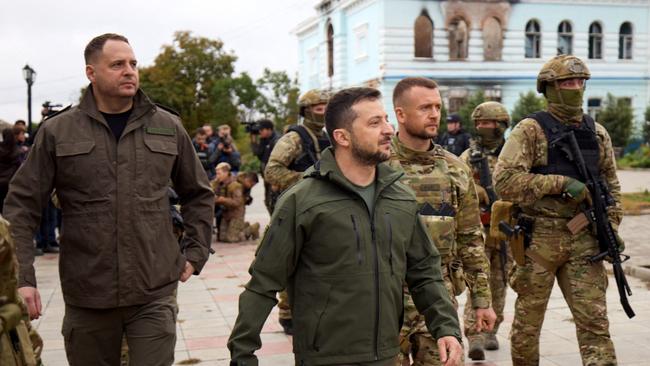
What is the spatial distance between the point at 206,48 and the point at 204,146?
3266 cm

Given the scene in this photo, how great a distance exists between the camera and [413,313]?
4359 mm

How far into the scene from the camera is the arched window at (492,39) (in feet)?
128

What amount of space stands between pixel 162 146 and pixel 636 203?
16052mm

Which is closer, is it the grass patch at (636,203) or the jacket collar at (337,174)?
the jacket collar at (337,174)

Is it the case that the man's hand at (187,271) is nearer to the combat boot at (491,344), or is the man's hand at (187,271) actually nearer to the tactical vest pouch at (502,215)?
the tactical vest pouch at (502,215)

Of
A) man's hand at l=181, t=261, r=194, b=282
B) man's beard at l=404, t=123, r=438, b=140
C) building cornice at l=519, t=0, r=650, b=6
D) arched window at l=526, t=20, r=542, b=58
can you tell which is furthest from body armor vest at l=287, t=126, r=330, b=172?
arched window at l=526, t=20, r=542, b=58

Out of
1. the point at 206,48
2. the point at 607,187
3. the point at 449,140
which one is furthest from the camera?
the point at 206,48

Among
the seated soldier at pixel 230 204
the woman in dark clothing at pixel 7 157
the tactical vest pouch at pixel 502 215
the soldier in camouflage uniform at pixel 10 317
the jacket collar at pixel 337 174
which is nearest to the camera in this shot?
the soldier in camouflage uniform at pixel 10 317

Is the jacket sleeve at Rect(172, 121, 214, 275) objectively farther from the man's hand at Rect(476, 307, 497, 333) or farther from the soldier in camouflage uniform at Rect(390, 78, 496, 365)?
the man's hand at Rect(476, 307, 497, 333)

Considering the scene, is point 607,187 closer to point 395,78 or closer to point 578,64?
point 578,64

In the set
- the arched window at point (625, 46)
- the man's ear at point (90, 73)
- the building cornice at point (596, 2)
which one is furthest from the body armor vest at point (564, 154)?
the arched window at point (625, 46)

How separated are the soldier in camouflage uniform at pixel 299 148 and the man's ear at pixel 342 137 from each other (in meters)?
3.61

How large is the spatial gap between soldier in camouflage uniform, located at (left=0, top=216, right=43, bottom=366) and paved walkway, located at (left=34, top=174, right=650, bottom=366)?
383 cm

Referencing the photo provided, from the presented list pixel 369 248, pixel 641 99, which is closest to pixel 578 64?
pixel 369 248
